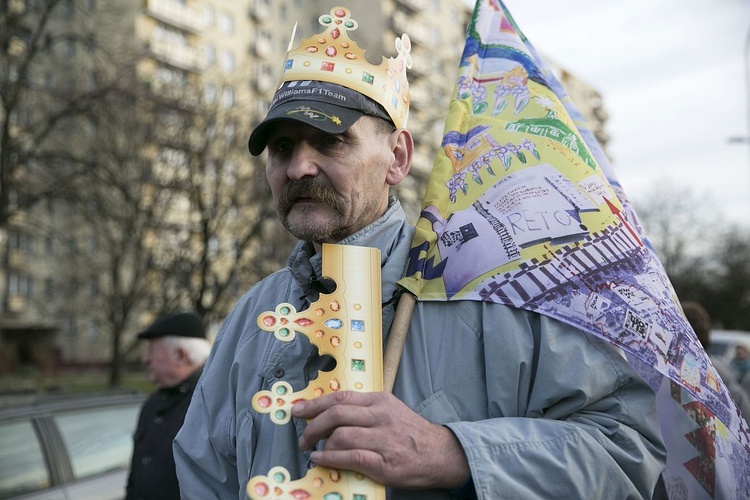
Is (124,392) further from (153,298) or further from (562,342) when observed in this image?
(153,298)

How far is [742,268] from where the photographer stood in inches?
1754

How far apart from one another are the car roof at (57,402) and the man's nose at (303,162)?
405 cm

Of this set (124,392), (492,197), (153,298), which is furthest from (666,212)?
(492,197)

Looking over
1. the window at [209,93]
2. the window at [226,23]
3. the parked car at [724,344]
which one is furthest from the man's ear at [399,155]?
the window at [226,23]

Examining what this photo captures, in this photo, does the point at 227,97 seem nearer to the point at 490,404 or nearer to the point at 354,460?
the point at 490,404

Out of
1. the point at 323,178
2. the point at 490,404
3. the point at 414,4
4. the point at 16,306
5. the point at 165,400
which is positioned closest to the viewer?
the point at 490,404

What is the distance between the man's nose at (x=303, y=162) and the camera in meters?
1.89

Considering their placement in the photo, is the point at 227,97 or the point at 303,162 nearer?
the point at 303,162

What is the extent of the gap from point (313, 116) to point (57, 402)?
4459 millimetres

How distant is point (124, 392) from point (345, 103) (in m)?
4.94

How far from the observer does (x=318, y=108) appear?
73.5 inches

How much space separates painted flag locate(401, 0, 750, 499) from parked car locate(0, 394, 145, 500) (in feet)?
13.4

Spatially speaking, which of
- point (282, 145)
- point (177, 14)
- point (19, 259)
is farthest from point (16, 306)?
point (282, 145)

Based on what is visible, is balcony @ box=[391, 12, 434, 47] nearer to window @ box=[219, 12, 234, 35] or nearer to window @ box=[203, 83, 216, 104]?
window @ box=[219, 12, 234, 35]
